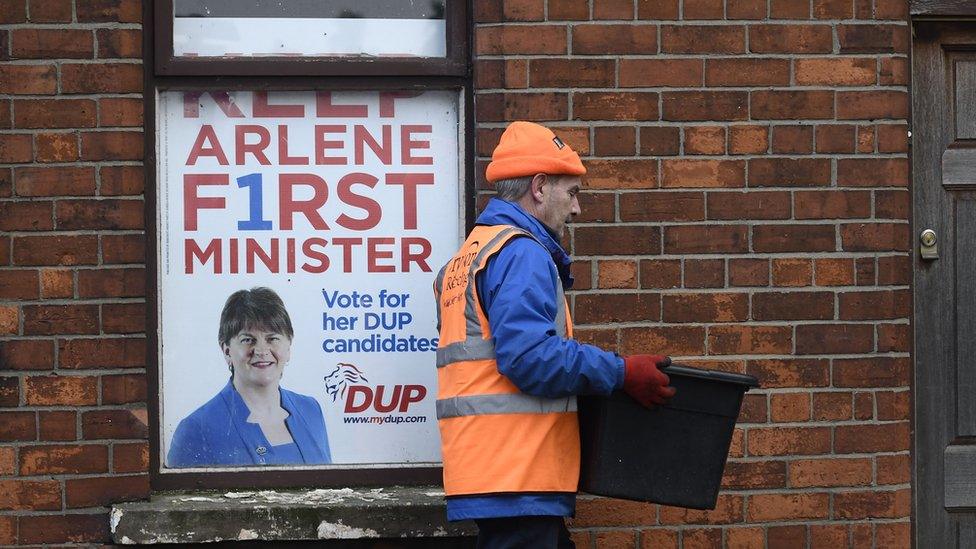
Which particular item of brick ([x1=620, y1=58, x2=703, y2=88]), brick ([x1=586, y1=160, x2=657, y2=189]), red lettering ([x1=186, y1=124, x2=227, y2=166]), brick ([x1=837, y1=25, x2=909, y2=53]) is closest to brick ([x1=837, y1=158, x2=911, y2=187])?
brick ([x1=837, y1=25, x2=909, y2=53])

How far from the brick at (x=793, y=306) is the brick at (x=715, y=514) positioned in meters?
0.67

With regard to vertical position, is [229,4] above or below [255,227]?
above

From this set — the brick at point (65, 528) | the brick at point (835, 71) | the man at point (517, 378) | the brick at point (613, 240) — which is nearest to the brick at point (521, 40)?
the brick at point (613, 240)

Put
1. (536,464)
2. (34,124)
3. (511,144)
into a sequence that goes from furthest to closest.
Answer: (34,124) → (511,144) → (536,464)

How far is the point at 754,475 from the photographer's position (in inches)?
179

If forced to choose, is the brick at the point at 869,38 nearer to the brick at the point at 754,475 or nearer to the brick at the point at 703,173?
the brick at the point at 703,173

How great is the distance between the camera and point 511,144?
Answer: 3.84 metres

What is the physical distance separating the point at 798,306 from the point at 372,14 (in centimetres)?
190

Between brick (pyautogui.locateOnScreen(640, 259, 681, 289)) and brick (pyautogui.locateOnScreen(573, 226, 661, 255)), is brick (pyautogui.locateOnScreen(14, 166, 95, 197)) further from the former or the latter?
brick (pyautogui.locateOnScreen(640, 259, 681, 289))

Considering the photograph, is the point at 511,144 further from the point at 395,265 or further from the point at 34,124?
the point at 34,124

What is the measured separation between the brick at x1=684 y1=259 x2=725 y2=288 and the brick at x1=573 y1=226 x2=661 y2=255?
164mm

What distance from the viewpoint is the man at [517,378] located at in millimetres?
3529

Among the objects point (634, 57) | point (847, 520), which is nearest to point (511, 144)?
point (634, 57)

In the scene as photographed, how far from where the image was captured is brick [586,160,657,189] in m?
4.50
